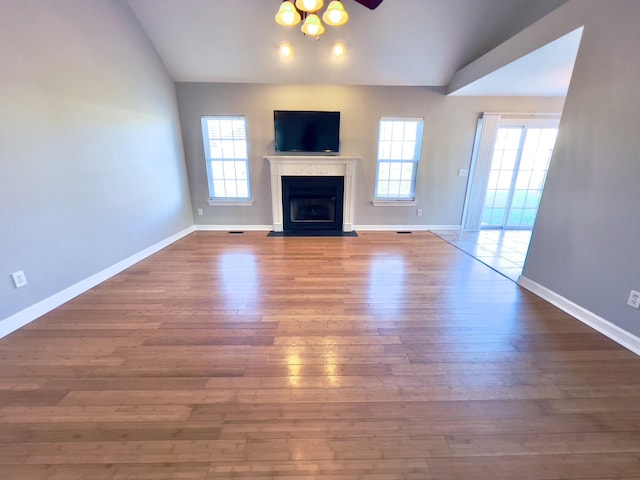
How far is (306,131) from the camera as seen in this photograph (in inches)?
179

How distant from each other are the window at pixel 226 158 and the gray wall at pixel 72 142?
98 cm

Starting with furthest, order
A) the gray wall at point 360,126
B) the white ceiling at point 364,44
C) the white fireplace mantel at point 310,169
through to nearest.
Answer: the white fireplace mantel at point 310,169 < the gray wall at point 360,126 < the white ceiling at point 364,44

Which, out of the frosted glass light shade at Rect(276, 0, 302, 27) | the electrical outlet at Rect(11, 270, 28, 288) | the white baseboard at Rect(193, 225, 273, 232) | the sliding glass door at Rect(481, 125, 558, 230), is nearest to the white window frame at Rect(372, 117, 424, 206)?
the sliding glass door at Rect(481, 125, 558, 230)

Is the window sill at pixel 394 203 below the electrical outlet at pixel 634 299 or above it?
above

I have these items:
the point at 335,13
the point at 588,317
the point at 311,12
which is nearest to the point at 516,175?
the point at 588,317

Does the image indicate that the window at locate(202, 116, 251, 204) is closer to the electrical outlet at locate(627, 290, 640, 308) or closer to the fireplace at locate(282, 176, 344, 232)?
the fireplace at locate(282, 176, 344, 232)

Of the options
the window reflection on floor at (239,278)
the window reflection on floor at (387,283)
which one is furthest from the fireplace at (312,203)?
the window reflection on floor at (387,283)

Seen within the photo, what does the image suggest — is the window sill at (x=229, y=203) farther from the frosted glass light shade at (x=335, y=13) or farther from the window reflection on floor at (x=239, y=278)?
the frosted glass light shade at (x=335, y=13)

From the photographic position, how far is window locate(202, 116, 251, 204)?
464 cm

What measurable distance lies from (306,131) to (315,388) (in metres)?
4.11

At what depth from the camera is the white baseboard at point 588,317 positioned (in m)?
1.89

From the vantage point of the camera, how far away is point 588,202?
219 cm

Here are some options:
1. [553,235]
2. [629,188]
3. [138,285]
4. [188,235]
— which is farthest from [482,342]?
[188,235]

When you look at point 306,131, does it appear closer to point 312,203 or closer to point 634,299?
point 312,203
